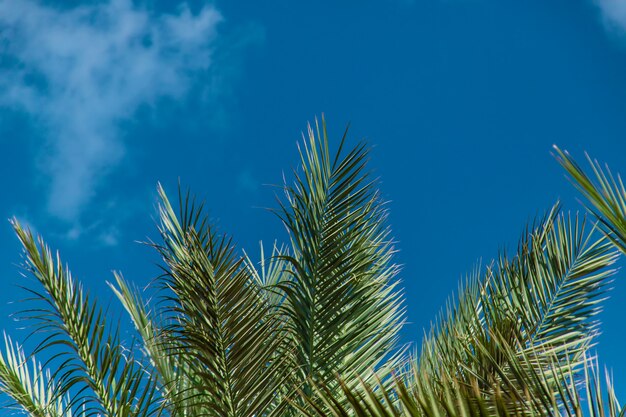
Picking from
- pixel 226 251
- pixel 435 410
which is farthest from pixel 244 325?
pixel 435 410

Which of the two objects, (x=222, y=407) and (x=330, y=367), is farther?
(x=330, y=367)

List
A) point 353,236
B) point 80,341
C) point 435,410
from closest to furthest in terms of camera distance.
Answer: point 435,410 → point 353,236 → point 80,341

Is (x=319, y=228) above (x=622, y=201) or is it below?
above

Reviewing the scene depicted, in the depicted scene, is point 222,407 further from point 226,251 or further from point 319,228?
point 319,228

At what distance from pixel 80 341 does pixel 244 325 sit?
1.25 metres

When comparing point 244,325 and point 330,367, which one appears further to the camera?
point 330,367

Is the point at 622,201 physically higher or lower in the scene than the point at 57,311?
lower

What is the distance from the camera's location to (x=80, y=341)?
3842 mm

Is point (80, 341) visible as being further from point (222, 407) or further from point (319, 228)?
point (319, 228)

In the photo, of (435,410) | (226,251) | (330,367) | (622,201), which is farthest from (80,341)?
(622,201)

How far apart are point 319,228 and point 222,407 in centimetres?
99

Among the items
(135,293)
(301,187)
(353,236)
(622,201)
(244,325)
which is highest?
(135,293)

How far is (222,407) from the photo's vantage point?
3072mm

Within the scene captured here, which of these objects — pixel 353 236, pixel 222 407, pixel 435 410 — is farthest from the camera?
pixel 353 236
